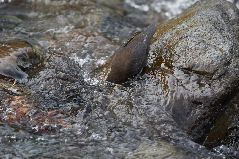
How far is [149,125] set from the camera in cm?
525

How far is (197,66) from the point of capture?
5551mm

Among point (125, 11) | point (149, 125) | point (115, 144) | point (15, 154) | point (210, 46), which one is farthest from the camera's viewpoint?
point (125, 11)

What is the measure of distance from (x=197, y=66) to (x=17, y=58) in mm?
2442

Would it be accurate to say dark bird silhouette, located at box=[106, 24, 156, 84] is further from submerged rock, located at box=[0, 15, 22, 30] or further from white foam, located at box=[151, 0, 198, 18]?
white foam, located at box=[151, 0, 198, 18]

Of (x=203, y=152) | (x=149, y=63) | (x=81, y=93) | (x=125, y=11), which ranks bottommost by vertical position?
(x=203, y=152)

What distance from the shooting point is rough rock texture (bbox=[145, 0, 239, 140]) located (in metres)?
5.35

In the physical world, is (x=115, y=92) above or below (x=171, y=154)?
above

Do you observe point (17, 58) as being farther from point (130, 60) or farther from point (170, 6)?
point (170, 6)

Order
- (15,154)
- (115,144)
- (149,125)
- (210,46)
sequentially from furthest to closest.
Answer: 1. (210,46)
2. (149,125)
3. (115,144)
4. (15,154)

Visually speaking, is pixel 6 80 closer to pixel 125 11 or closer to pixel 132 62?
pixel 132 62

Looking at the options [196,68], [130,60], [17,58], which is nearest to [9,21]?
[17,58]

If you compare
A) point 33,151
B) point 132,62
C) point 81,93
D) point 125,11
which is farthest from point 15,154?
point 125,11

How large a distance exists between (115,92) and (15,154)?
1606 mm

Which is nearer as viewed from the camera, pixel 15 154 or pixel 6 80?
pixel 15 154
